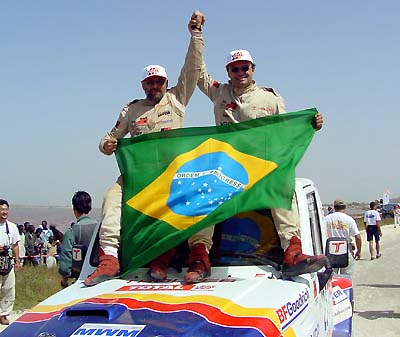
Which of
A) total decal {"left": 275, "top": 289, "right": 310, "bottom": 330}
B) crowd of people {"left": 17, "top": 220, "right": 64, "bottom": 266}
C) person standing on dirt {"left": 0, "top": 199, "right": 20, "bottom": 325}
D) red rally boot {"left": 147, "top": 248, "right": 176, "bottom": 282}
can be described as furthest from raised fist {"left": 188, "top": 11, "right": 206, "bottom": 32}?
crowd of people {"left": 17, "top": 220, "right": 64, "bottom": 266}

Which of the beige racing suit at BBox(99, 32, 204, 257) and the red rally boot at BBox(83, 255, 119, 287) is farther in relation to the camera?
the beige racing suit at BBox(99, 32, 204, 257)

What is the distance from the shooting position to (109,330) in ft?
11.8

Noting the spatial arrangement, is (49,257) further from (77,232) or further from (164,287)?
(164,287)

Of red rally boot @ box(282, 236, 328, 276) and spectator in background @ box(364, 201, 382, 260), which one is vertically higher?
red rally boot @ box(282, 236, 328, 276)

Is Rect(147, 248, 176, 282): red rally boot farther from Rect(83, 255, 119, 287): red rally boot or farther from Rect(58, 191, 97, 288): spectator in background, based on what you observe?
Rect(58, 191, 97, 288): spectator in background

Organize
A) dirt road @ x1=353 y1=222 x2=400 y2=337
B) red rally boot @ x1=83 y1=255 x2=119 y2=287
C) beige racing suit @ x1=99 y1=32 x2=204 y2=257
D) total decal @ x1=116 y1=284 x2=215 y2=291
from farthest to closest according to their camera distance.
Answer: dirt road @ x1=353 y1=222 x2=400 y2=337 → beige racing suit @ x1=99 y1=32 x2=204 y2=257 → red rally boot @ x1=83 y1=255 x2=119 y2=287 → total decal @ x1=116 y1=284 x2=215 y2=291

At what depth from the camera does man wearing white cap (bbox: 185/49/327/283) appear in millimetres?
4742

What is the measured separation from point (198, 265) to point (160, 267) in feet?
1.05

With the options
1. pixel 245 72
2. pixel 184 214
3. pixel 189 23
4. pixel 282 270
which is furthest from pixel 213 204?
pixel 189 23

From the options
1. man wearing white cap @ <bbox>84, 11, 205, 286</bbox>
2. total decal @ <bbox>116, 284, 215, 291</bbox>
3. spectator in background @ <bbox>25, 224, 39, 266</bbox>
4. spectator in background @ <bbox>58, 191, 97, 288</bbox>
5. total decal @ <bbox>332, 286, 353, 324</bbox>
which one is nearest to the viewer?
total decal @ <bbox>116, 284, 215, 291</bbox>

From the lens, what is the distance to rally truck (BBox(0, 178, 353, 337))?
363 centimetres

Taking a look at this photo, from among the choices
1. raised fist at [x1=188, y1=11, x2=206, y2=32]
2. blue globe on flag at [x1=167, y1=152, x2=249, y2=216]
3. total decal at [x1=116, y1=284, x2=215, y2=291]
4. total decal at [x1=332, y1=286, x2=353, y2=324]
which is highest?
raised fist at [x1=188, y1=11, x2=206, y2=32]

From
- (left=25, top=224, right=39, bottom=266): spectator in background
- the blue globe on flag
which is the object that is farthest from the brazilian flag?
(left=25, top=224, right=39, bottom=266): spectator in background

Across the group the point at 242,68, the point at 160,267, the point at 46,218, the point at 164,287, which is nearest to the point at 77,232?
the point at 160,267
